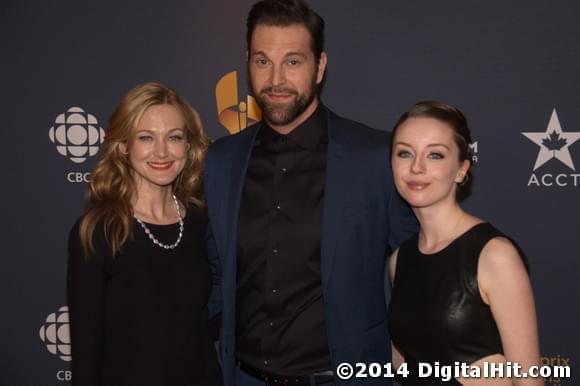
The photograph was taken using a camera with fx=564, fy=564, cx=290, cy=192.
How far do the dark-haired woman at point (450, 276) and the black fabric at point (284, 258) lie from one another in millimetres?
381

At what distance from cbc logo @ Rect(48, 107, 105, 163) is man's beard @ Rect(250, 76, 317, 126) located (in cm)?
167

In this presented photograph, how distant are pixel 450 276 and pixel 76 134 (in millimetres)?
2726

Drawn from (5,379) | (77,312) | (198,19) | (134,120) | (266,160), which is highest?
(198,19)

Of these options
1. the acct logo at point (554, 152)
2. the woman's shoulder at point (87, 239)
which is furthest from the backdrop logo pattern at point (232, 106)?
the acct logo at point (554, 152)

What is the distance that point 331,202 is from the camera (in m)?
2.45

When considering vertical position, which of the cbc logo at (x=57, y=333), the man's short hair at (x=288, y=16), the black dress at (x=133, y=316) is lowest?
the cbc logo at (x=57, y=333)

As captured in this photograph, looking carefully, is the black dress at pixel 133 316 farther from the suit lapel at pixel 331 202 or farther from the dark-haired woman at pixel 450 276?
the dark-haired woman at pixel 450 276

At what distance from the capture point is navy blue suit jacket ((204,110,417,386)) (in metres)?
2.41

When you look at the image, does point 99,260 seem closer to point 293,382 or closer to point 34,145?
point 293,382

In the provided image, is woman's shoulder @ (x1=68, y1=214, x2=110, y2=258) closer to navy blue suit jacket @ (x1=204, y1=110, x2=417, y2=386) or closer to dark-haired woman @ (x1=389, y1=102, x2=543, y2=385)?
navy blue suit jacket @ (x1=204, y1=110, x2=417, y2=386)

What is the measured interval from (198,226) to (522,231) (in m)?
2.08

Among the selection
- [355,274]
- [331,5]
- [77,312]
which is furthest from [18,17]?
[355,274]

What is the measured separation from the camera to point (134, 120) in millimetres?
2605

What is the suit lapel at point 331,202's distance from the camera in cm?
241
